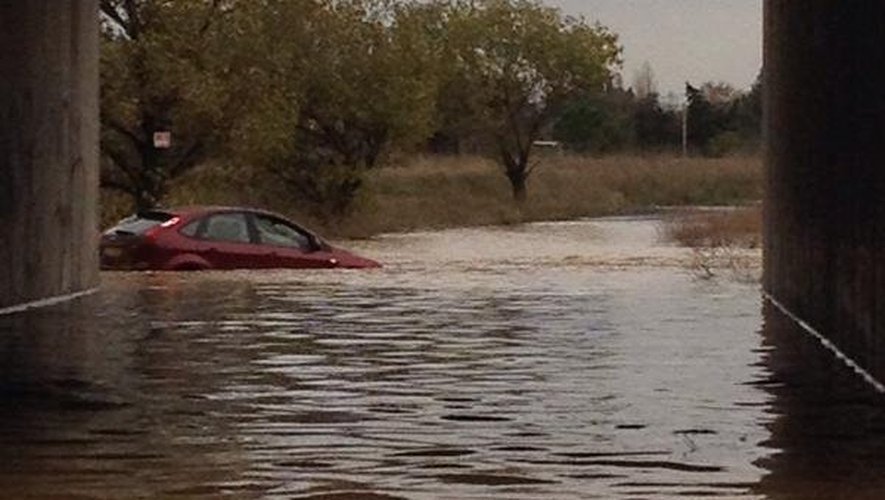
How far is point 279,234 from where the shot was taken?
1345 inches

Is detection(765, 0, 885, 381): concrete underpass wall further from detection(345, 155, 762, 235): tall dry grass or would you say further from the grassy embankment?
detection(345, 155, 762, 235): tall dry grass

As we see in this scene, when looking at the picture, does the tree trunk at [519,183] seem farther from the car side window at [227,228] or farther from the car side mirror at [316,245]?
the car side window at [227,228]

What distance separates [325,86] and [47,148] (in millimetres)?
38455

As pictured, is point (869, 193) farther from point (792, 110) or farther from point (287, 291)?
point (287, 291)

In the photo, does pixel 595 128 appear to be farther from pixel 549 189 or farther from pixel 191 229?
pixel 191 229

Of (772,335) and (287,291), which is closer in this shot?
(772,335)

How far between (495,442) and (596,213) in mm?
69824

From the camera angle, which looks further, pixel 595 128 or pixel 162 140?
pixel 595 128

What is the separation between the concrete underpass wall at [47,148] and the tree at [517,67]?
201ft

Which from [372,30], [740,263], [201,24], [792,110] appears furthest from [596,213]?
[792,110]

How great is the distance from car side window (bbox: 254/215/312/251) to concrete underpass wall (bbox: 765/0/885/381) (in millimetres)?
8226

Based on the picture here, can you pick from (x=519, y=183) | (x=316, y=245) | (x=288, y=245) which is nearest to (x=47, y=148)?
(x=288, y=245)

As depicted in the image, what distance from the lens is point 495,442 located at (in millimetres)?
12461

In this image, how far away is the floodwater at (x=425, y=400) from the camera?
11.0 metres
